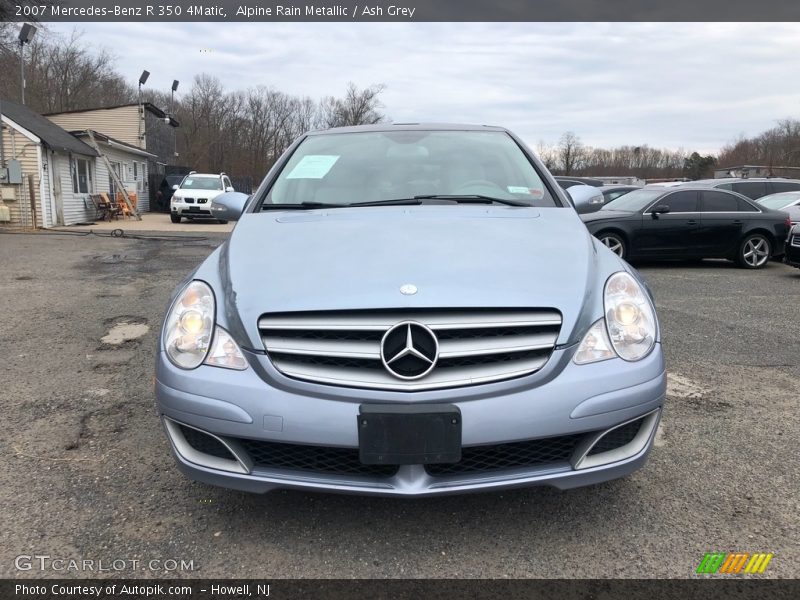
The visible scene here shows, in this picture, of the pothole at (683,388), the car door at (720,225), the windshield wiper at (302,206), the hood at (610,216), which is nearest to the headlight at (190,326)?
the windshield wiper at (302,206)

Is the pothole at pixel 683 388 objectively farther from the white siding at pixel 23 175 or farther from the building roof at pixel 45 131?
the white siding at pixel 23 175

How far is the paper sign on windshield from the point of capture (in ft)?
11.3

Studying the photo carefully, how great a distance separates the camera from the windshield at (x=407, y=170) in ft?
10.7

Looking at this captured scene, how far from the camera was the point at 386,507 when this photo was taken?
2451 millimetres

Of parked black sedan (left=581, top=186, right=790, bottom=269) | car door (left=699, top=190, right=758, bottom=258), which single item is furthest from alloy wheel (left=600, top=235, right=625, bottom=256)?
car door (left=699, top=190, right=758, bottom=258)

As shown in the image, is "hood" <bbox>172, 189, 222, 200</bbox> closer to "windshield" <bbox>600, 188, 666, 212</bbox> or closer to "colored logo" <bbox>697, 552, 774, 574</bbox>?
"windshield" <bbox>600, 188, 666, 212</bbox>

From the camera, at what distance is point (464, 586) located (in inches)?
78.3

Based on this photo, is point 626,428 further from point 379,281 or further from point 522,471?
point 379,281

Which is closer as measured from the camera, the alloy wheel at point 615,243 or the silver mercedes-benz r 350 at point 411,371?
the silver mercedes-benz r 350 at point 411,371

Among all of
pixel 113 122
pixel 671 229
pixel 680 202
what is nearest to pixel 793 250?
pixel 671 229

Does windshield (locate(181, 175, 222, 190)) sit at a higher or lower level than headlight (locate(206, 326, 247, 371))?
higher

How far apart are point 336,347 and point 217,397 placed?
1.45 ft

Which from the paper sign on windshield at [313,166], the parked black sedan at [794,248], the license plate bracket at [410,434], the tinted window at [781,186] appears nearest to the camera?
the license plate bracket at [410,434]

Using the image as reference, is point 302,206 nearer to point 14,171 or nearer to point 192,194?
point 14,171
